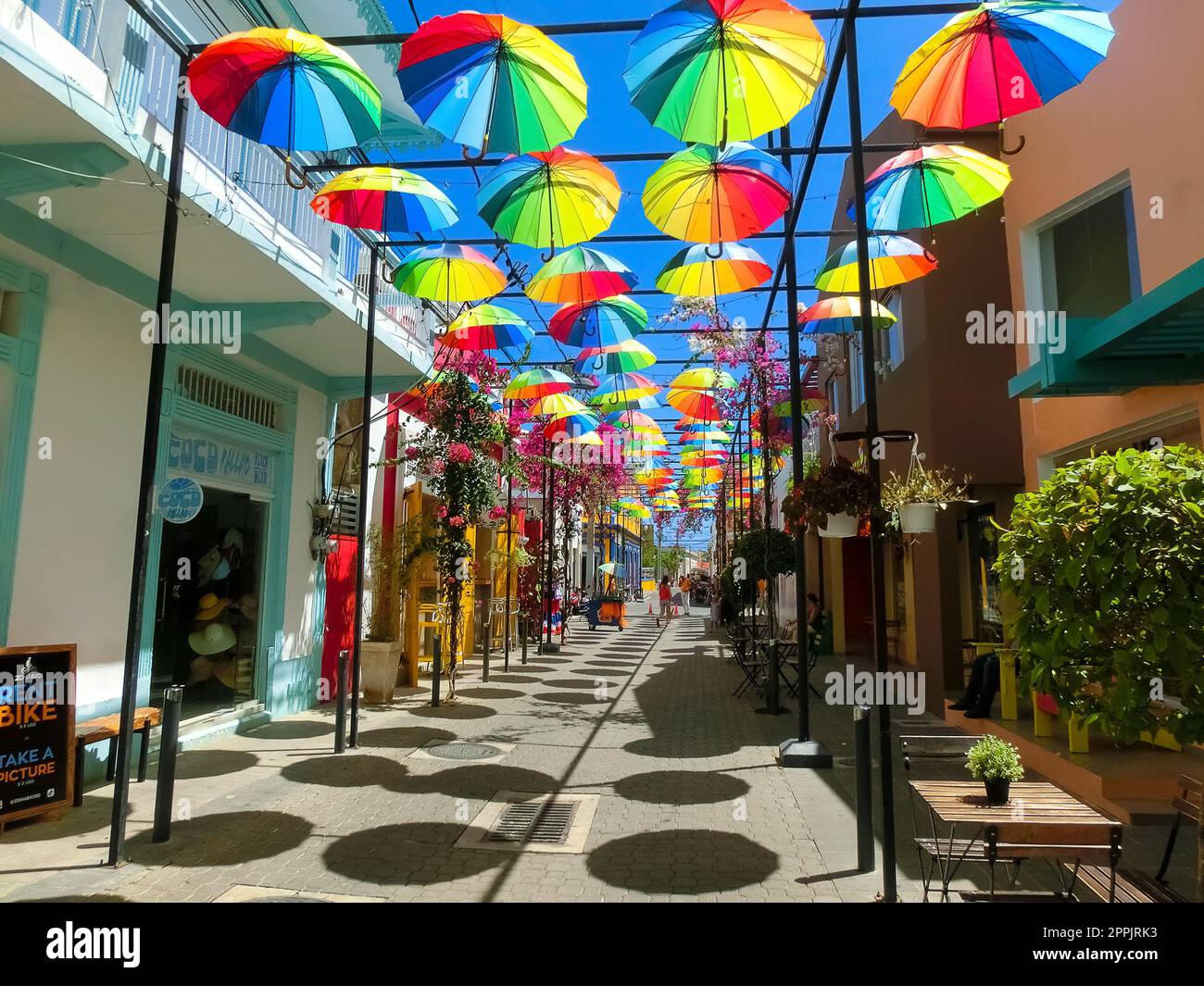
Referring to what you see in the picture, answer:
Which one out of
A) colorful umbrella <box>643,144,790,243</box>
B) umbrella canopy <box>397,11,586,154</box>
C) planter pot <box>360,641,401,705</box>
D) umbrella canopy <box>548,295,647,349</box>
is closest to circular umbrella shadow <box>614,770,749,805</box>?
planter pot <box>360,641,401,705</box>

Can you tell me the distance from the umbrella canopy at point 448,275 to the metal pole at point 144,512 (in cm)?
345

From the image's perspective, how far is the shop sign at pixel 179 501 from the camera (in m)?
7.41

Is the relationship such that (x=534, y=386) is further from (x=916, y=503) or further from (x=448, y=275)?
(x=916, y=503)

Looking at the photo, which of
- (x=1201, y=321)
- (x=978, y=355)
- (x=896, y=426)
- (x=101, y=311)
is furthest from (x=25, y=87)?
(x=896, y=426)

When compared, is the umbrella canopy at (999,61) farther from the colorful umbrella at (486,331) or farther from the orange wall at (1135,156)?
the colorful umbrella at (486,331)

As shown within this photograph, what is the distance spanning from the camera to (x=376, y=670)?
10953 millimetres

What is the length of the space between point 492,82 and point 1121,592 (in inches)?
207

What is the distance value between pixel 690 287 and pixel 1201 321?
4914 millimetres

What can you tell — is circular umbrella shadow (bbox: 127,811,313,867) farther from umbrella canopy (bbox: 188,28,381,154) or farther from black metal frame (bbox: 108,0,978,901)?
umbrella canopy (bbox: 188,28,381,154)

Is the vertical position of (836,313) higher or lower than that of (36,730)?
higher

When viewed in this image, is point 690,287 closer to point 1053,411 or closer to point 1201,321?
point 1053,411

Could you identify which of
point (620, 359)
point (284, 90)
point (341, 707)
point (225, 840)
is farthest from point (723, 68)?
point (620, 359)

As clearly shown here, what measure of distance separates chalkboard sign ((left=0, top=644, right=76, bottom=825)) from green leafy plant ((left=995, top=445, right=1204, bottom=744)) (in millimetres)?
6603
